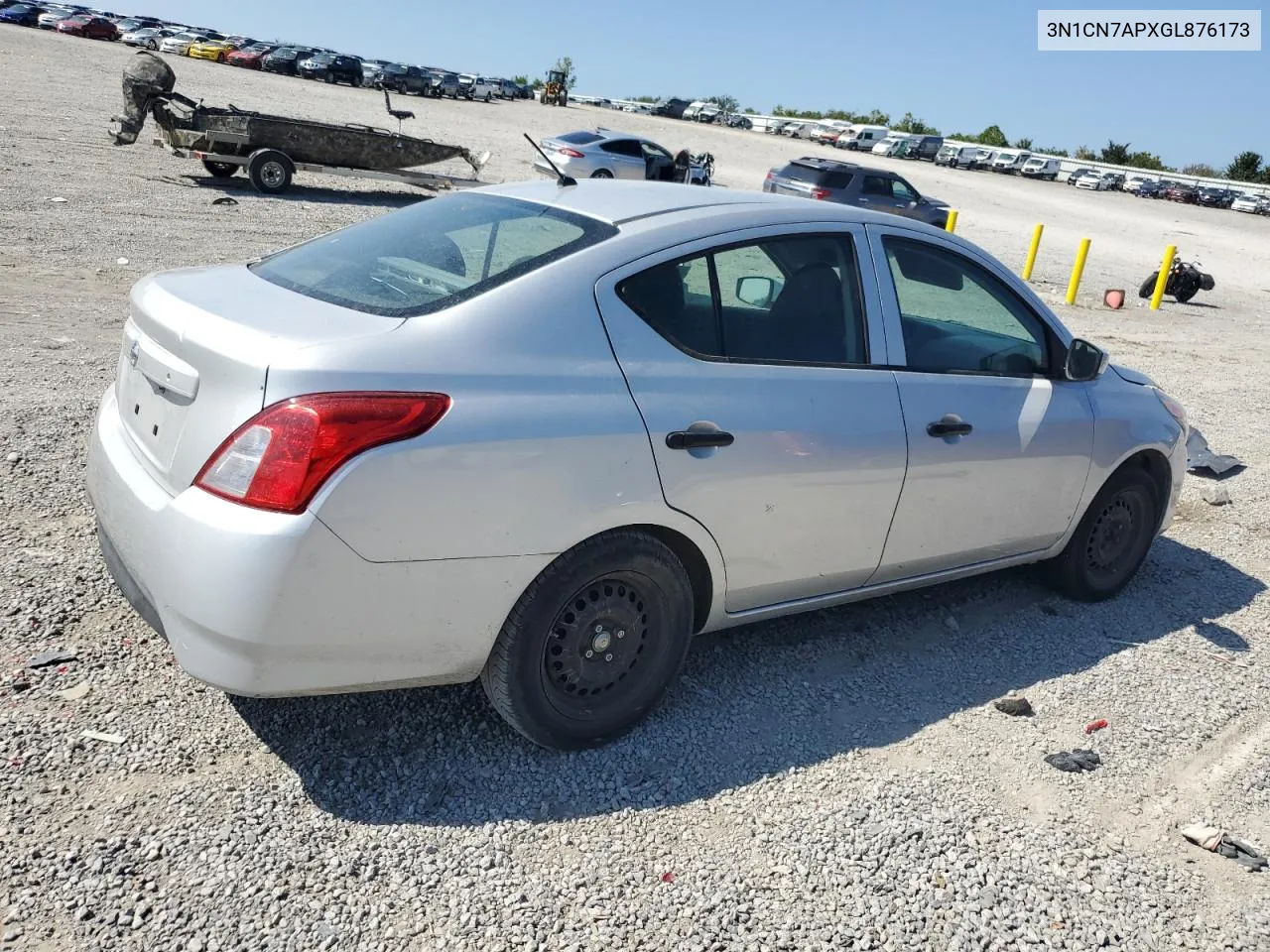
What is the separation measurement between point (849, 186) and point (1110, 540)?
58.8 ft

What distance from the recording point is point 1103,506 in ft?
16.3

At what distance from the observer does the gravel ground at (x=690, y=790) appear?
106 inches

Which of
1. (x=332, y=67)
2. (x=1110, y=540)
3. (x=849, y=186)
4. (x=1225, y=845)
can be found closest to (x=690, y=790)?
(x=1225, y=845)

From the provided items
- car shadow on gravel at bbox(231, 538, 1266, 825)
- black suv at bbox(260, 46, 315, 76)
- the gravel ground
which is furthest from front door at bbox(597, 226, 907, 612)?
black suv at bbox(260, 46, 315, 76)

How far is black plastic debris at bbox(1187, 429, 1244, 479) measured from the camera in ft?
25.3

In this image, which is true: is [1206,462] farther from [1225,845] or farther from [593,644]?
[593,644]

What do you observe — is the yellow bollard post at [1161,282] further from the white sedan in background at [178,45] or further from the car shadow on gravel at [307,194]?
the white sedan in background at [178,45]

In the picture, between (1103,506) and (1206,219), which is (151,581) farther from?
(1206,219)

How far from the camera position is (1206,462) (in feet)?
25.4

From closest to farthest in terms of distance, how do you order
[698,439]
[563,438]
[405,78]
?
[563,438], [698,439], [405,78]

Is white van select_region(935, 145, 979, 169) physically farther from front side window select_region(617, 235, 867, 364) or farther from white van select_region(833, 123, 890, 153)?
front side window select_region(617, 235, 867, 364)

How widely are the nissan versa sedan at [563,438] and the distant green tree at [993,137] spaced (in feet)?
308

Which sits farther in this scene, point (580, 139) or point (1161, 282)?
point (580, 139)

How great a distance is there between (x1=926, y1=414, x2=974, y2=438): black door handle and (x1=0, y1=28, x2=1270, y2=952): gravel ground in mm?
999
